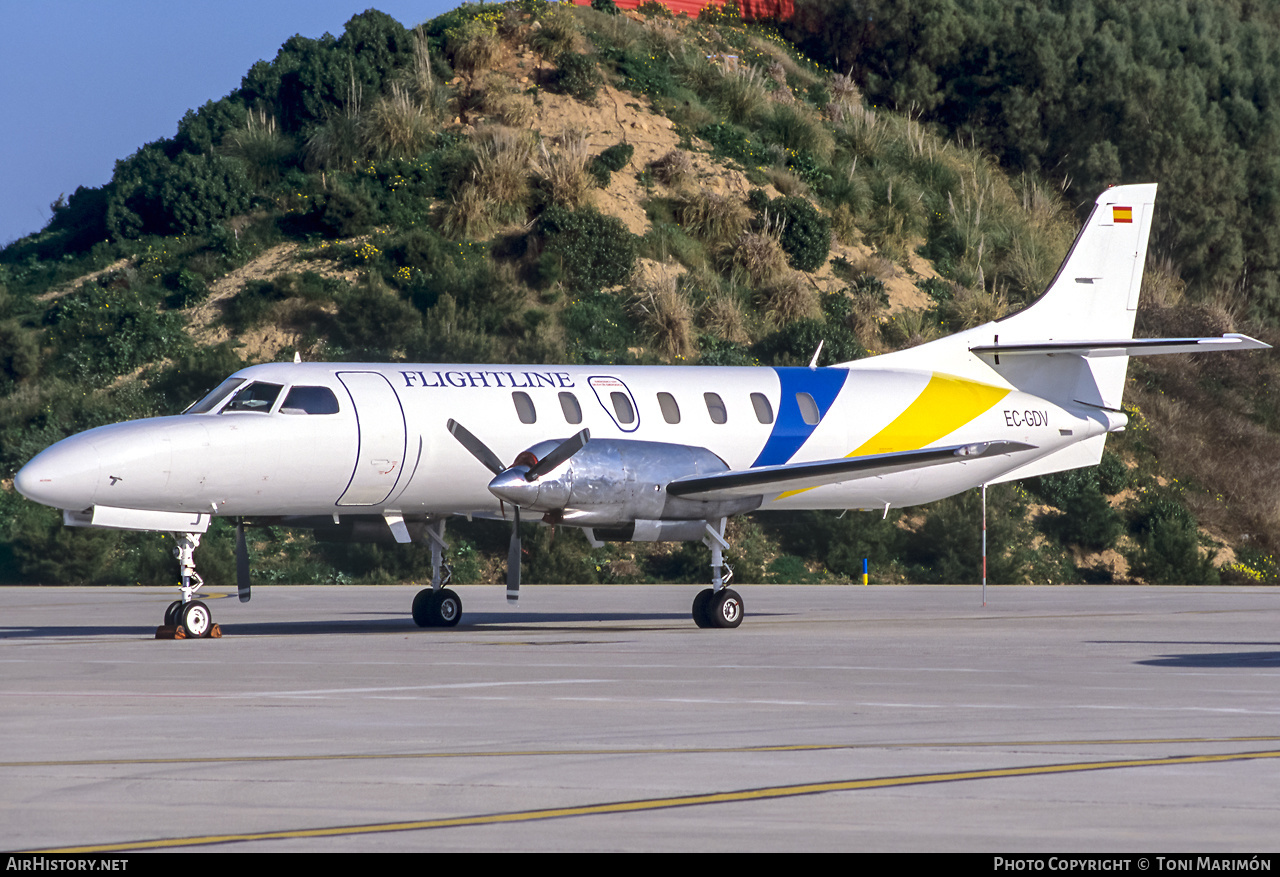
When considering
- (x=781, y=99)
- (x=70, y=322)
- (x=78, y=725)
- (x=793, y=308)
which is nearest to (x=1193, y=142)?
(x=781, y=99)

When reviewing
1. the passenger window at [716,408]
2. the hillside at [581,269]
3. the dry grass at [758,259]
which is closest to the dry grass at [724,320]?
the hillside at [581,269]

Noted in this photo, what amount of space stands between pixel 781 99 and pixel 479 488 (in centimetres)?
3580

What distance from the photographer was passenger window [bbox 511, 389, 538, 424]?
19297 mm

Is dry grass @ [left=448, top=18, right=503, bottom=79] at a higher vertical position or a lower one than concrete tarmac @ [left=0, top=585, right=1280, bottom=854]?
higher

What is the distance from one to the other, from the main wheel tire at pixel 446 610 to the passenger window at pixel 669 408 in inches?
147

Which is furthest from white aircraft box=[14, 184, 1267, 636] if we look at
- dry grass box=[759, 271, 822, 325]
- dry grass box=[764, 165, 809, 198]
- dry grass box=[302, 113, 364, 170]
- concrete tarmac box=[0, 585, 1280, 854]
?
dry grass box=[302, 113, 364, 170]

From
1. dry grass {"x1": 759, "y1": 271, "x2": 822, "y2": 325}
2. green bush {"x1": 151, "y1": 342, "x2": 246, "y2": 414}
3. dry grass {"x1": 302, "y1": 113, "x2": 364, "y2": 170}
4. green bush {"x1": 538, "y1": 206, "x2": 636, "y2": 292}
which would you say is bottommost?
green bush {"x1": 151, "y1": 342, "x2": 246, "y2": 414}

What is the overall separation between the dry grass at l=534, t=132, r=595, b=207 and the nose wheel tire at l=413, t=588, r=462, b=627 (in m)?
25.5

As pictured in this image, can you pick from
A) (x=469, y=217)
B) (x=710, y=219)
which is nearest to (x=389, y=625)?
(x=469, y=217)

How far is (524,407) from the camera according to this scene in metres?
19.4

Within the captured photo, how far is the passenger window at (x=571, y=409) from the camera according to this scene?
19547mm

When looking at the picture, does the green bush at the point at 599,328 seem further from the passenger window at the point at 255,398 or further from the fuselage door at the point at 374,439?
the passenger window at the point at 255,398

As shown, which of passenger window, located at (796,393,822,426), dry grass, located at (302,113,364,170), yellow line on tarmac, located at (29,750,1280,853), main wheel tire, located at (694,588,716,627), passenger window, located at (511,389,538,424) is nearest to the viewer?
yellow line on tarmac, located at (29,750,1280,853)

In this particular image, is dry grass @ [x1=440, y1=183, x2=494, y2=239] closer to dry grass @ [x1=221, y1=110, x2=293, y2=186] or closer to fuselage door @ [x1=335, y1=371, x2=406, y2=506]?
dry grass @ [x1=221, y1=110, x2=293, y2=186]
